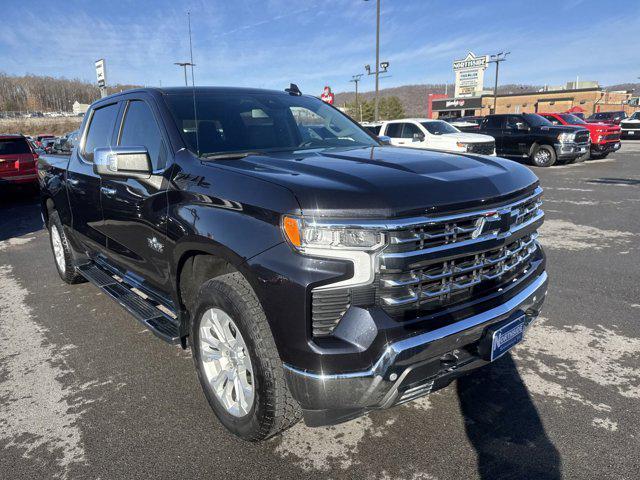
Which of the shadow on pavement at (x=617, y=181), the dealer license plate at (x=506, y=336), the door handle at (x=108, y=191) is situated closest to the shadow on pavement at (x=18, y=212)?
the door handle at (x=108, y=191)

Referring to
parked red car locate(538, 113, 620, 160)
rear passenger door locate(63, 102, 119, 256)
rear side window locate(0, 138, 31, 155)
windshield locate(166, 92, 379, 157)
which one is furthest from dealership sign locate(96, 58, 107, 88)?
parked red car locate(538, 113, 620, 160)

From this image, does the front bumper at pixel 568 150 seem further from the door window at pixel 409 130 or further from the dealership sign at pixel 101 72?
the dealership sign at pixel 101 72

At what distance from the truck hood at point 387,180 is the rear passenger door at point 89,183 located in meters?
1.72

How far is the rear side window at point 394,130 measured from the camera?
14.7 m

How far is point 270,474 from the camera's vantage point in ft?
7.61

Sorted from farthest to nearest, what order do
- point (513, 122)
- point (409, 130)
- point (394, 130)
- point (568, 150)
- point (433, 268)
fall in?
point (513, 122)
point (568, 150)
point (394, 130)
point (409, 130)
point (433, 268)

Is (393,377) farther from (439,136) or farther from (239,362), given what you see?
(439,136)

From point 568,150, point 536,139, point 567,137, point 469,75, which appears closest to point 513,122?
point 536,139

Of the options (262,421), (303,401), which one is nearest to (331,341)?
(303,401)

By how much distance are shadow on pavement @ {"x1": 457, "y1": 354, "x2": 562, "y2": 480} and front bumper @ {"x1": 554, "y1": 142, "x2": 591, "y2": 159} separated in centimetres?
1463

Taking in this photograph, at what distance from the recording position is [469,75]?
66.6 metres

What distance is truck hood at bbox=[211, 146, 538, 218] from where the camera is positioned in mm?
2004

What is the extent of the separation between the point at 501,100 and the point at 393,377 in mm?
85700

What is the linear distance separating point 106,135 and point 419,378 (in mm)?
3269
